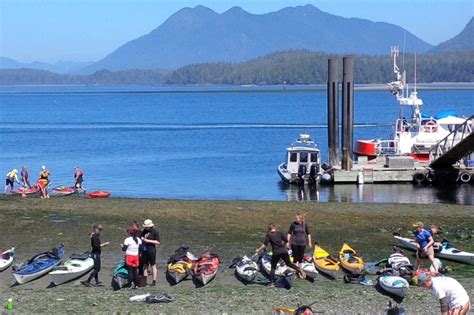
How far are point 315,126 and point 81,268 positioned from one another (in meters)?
86.3

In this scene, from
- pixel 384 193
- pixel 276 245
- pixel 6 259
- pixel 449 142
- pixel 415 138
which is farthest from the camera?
pixel 415 138

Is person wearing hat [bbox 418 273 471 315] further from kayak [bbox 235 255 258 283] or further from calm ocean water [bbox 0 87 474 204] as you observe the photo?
calm ocean water [bbox 0 87 474 204]

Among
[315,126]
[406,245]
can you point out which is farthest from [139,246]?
[315,126]

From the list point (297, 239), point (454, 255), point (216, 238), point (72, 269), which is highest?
point (297, 239)

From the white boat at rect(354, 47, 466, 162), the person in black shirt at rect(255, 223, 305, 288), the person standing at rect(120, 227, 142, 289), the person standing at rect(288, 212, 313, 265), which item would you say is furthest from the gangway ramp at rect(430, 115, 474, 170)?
the person standing at rect(120, 227, 142, 289)

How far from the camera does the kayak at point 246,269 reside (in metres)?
19.5

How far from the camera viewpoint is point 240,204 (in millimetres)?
33844

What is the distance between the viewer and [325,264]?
20109mm

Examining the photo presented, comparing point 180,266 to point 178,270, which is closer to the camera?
point 178,270

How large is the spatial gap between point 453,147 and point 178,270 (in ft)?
85.2

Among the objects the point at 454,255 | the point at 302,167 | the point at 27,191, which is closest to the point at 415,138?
the point at 302,167

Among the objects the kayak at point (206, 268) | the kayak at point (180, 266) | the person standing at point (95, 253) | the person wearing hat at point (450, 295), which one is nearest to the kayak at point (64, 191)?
the kayak at point (180, 266)

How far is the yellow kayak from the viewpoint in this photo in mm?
19516

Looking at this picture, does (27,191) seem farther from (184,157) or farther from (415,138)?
(184,157)
